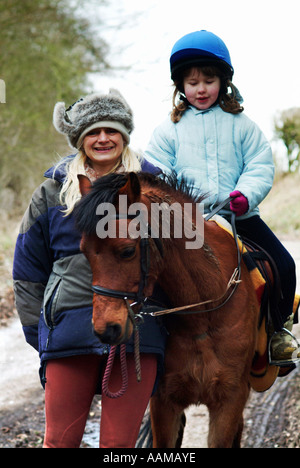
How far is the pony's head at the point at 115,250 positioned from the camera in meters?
2.12

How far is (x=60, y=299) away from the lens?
252 cm

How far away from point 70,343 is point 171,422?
0.94m

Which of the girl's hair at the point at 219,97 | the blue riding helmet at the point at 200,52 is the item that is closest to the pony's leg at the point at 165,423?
the girl's hair at the point at 219,97

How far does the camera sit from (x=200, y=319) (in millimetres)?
2713

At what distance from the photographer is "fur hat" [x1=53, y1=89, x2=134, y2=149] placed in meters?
2.76

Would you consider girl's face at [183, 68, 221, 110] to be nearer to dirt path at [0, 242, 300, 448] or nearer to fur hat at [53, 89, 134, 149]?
fur hat at [53, 89, 134, 149]

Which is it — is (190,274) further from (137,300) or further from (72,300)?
(72,300)

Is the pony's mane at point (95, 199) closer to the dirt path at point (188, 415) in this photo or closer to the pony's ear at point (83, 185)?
the pony's ear at point (83, 185)

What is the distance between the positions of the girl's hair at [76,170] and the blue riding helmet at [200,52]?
2.52 feet

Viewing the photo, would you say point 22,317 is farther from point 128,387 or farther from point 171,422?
point 171,422

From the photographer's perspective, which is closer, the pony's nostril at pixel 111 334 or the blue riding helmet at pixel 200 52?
the pony's nostril at pixel 111 334

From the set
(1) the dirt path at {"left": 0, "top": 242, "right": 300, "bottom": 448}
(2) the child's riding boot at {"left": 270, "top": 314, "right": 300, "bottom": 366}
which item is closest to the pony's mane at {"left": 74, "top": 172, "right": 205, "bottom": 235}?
(2) the child's riding boot at {"left": 270, "top": 314, "right": 300, "bottom": 366}

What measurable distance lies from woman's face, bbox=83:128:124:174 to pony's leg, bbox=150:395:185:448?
139 cm
